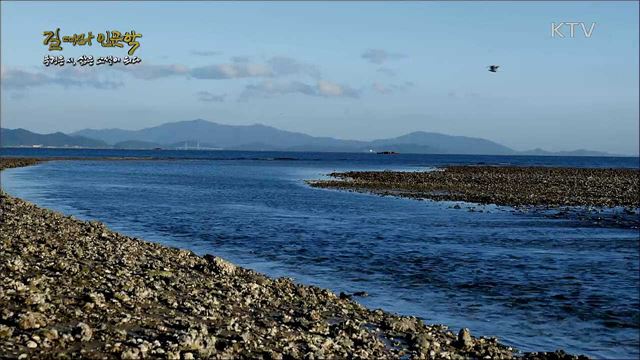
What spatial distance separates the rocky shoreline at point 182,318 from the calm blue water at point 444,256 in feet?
8.31

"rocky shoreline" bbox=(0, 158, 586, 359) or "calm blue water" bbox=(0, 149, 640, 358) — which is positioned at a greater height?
"rocky shoreline" bbox=(0, 158, 586, 359)

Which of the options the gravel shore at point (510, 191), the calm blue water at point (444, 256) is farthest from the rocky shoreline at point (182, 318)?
the gravel shore at point (510, 191)

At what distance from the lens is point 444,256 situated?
28.0 m

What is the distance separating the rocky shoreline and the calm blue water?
2533 millimetres

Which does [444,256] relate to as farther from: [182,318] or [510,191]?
[510,191]

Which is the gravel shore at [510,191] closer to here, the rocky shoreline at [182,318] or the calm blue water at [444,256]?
the calm blue water at [444,256]

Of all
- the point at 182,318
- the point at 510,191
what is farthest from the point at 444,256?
the point at 510,191

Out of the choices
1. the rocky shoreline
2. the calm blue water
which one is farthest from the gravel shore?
the rocky shoreline

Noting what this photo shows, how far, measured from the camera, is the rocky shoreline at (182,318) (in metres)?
11.5

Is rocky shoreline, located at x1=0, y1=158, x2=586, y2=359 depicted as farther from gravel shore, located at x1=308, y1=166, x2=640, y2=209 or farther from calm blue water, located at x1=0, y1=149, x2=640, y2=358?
gravel shore, located at x1=308, y1=166, x2=640, y2=209

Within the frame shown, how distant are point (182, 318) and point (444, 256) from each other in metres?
17.1

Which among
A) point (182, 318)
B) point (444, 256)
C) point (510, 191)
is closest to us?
point (182, 318)

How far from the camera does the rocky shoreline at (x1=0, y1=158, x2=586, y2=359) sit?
454 inches

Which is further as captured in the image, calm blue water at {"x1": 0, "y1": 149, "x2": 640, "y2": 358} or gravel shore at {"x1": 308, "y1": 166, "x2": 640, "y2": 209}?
gravel shore at {"x1": 308, "y1": 166, "x2": 640, "y2": 209}
